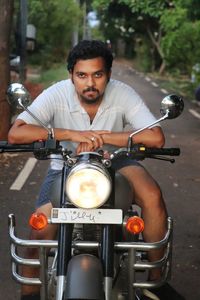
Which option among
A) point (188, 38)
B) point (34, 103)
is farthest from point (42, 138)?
point (188, 38)

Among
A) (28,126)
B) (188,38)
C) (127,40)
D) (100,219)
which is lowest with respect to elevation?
(127,40)

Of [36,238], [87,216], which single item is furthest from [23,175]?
[87,216]

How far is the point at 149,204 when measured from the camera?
327 centimetres

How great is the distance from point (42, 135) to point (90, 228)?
23.5 inches

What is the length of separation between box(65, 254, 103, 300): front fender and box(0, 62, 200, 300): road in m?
1.61

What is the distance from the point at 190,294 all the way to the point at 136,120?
58.3 inches

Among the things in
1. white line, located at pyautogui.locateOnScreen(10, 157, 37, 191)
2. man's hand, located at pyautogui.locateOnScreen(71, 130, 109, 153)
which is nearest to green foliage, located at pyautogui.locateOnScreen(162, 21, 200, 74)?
white line, located at pyautogui.locateOnScreen(10, 157, 37, 191)

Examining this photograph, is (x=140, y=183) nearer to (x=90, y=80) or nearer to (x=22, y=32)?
(x=90, y=80)

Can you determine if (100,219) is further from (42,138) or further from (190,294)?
(190,294)

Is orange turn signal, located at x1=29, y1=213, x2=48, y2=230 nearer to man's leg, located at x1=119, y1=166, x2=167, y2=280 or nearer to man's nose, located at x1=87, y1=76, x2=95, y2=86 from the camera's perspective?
man's leg, located at x1=119, y1=166, x2=167, y2=280

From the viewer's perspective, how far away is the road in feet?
14.4

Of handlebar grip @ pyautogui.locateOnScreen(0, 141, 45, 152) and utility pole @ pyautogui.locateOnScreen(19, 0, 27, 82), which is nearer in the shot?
handlebar grip @ pyautogui.locateOnScreen(0, 141, 45, 152)

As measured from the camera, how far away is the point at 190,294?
13.6ft

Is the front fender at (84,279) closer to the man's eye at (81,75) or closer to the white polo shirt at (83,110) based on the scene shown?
the white polo shirt at (83,110)
